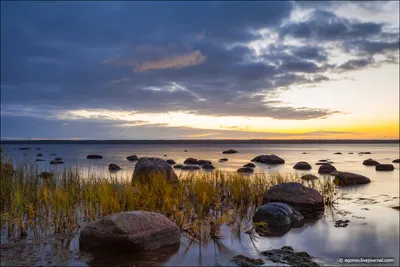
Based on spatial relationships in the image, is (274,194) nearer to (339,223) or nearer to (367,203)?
(339,223)

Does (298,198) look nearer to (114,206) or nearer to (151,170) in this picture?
(114,206)

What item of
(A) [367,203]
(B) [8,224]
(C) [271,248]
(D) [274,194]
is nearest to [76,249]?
(B) [8,224]

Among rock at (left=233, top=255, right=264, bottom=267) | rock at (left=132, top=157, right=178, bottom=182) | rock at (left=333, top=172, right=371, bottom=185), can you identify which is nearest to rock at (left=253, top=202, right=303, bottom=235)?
rock at (left=233, top=255, right=264, bottom=267)

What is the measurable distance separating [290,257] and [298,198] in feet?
16.5

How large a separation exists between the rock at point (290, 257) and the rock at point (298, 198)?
4.24 metres

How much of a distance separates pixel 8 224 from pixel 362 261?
7.72 meters

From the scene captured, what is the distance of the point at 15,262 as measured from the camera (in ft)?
19.1

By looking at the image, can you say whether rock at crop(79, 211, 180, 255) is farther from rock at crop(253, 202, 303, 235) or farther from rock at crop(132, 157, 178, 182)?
rock at crop(132, 157, 178, 182)

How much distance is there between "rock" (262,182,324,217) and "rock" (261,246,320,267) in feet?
13.9

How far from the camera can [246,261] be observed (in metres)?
6.19

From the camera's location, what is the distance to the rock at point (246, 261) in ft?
19.8

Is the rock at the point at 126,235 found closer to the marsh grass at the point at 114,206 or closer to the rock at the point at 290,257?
the marsh grass at the point at 114,206

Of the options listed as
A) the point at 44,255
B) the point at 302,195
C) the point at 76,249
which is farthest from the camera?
the point at 302,195

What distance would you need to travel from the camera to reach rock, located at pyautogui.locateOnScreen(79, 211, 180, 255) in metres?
6.62
